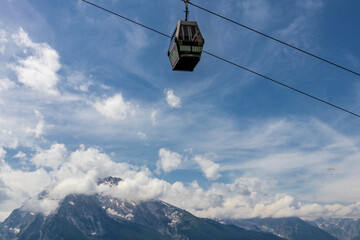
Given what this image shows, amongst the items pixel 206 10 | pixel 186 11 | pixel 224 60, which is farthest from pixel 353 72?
pixel 186 11

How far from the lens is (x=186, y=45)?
69.5 ft

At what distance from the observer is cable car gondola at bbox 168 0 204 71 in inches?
830

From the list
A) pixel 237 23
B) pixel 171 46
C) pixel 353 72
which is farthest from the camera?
pixel 171 46

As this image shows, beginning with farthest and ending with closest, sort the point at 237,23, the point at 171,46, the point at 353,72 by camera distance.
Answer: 1. the point at 171,46
2. the point at 353,72
3. the point at 237,23

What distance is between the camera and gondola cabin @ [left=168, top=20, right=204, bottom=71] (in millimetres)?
21078

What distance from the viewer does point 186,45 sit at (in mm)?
21172

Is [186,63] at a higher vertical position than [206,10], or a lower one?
lower

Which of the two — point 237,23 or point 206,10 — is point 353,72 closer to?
point 237,23

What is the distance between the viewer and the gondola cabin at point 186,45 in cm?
2108

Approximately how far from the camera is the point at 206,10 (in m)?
19.7

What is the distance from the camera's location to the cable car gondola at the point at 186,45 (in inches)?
830

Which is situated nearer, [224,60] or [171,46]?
[224,60]

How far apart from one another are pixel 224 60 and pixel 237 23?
2783mm

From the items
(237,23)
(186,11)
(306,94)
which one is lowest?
(306,94)
